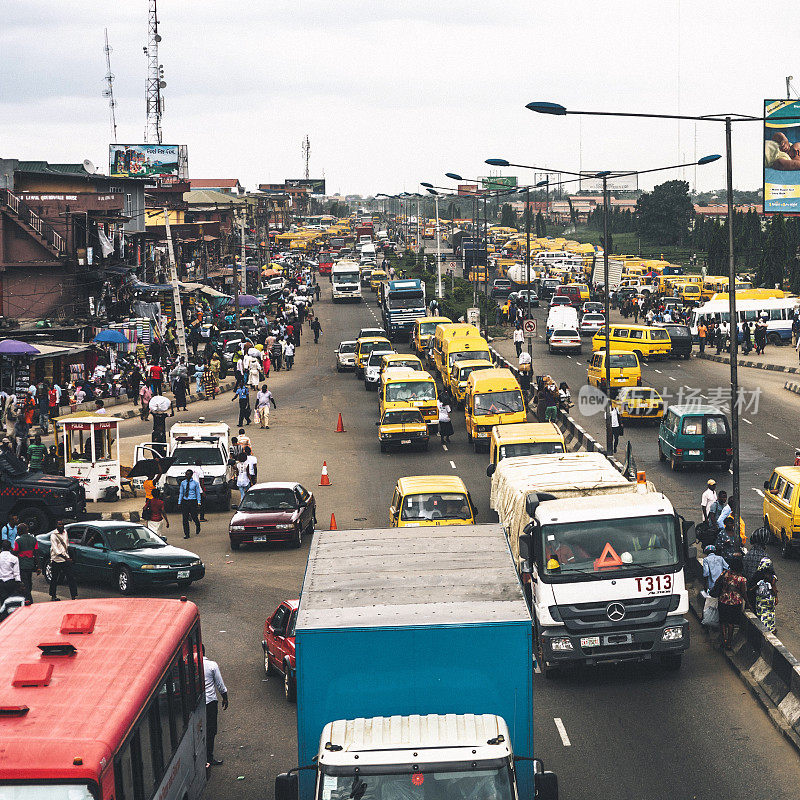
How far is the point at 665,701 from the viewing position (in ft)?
50.2

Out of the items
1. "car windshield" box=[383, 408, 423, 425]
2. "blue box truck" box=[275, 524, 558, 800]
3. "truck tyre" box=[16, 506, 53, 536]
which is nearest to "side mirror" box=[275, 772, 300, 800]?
"blue box truck" box=[275, 524, 558, 800]

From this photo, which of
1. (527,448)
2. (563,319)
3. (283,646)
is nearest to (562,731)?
(283,646)

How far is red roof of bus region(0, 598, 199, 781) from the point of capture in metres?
7.88

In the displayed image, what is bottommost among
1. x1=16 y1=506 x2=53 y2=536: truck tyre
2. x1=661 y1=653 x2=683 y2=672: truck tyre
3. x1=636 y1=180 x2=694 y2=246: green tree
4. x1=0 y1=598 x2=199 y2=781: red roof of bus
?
x1=661 y1=653 x2=683 y2=672: truck tyre

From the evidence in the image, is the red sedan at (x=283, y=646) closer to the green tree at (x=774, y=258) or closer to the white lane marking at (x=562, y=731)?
the white lane marking at (x=562, y=731)

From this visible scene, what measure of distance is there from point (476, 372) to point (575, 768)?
89.3 ft

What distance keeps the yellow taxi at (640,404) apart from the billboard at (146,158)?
78.5m

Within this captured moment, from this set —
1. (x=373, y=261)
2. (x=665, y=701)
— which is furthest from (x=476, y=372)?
(x=373, y=261)

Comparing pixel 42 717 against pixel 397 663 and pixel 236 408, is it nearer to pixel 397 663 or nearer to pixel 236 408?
pixel 397 663

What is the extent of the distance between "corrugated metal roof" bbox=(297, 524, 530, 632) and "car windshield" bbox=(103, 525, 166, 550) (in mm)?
10464

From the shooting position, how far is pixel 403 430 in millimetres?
36938

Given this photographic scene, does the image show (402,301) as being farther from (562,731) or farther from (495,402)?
(562,731)

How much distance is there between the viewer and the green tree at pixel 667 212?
164 m

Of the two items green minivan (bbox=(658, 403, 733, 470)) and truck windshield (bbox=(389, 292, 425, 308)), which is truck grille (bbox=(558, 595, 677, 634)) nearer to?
green minivan (bbox=(658, 403, 733, 470))
